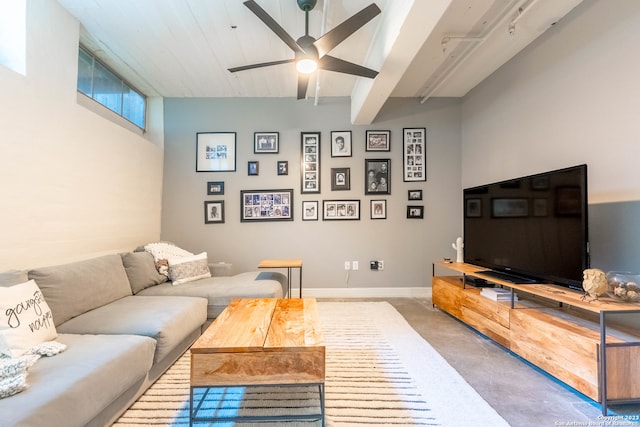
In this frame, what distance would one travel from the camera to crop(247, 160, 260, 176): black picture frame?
161 inches

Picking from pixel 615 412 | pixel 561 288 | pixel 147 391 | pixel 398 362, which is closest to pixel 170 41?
pixel 147 391

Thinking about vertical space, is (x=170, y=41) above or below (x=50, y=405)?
above

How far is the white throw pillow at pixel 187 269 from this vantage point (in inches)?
117

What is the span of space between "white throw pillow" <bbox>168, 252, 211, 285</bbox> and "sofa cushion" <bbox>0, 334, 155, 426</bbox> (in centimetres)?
135

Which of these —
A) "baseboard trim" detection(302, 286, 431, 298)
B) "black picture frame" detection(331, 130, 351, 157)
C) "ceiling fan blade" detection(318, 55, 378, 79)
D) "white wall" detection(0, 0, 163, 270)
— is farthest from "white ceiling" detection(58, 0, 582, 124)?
"baseboard trim" detection(302, 286, 431, 298)

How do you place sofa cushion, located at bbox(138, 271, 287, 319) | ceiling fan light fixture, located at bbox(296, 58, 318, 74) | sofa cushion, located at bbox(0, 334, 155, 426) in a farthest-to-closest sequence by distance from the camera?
1. sofa cushion, located at bbox(138, 271, 287, 319)
2. ceiling fan light fixture, located at bbox(296, 58, 318, 74)
3. sofa cushion, located at bbox(0, 334, 155, 426)

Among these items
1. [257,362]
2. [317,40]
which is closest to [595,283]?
[257,362]

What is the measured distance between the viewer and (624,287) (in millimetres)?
1718

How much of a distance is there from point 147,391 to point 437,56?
12.6 feet

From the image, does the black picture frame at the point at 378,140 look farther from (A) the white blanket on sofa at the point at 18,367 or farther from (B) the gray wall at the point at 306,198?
(A) the white blanket on sofa at the point at 18,367

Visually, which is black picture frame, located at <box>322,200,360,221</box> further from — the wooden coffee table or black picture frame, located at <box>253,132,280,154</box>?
the wooden coffee table

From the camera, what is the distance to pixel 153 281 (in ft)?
9.41

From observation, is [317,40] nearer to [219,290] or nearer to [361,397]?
[219,290]

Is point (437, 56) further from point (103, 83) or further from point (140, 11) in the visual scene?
point (103, 83)
